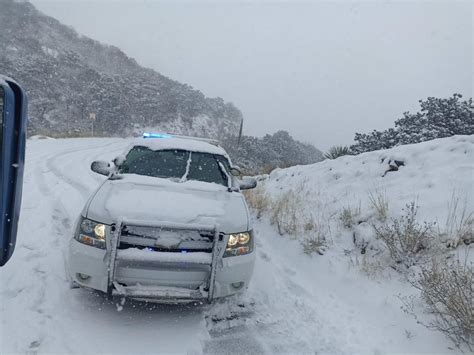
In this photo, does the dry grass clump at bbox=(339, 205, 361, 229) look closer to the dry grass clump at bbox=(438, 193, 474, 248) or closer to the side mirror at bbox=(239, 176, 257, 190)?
the dry grass clump at bbox=(438, 193, 474, 248)

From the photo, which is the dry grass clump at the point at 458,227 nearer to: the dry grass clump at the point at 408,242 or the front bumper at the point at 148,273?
the dry grass clump at the point at 408,242

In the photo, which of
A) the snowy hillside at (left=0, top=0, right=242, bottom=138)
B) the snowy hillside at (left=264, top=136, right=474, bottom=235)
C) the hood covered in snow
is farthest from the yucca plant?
the snowy hillside at (left=0, top=0, right=242, bottom=138)

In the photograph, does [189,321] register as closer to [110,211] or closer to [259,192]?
[110,211]

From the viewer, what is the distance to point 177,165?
182 inches

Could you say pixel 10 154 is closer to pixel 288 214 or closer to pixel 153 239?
pixel 153 239

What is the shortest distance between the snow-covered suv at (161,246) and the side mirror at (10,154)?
0.96 metres

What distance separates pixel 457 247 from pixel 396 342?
154 cm

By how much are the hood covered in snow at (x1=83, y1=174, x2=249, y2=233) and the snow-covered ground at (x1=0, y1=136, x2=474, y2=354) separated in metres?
0.94

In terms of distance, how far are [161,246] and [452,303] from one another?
2524 mm

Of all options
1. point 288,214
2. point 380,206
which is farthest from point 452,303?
point 288,214

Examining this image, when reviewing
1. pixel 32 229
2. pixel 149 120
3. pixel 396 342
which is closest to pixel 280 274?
pixel 396 342

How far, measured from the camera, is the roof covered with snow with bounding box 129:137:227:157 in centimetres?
486

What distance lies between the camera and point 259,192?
8.59 m

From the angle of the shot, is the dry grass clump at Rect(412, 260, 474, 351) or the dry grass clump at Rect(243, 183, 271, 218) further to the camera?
the dry grass clump at Rect(243, 183, 271, 218)
